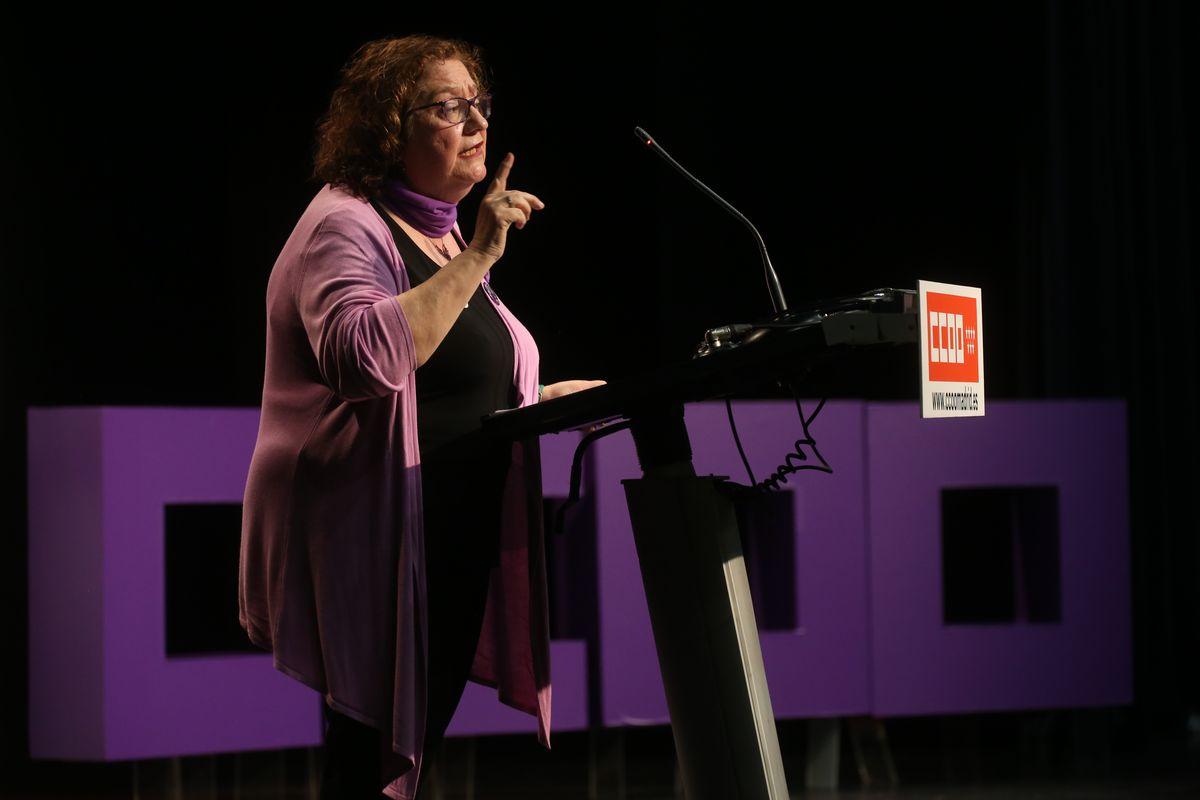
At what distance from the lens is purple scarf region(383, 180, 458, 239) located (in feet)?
5.95

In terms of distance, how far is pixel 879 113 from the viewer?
4035mm

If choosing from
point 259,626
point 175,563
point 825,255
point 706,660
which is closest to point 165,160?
point 175,563

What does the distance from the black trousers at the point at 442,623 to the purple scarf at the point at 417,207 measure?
315 mm

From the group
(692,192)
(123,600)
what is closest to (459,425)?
(123,600)

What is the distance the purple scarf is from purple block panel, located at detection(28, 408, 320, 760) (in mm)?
1463

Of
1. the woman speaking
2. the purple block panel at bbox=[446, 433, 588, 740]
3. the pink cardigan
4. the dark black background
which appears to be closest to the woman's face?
the woman speaking

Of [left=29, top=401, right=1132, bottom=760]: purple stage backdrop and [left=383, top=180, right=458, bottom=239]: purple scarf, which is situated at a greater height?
[left=383, top=180, right=458, bottom=239]: purple scarf

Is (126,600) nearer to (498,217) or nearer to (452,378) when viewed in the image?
(452,378)

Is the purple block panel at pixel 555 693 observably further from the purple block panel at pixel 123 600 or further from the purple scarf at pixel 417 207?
the purple scarf at pixel 417 207

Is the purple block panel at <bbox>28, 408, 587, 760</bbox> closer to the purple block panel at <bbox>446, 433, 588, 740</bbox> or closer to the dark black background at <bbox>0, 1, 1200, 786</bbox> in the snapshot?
the purple block panel at <bbox>446, 433, 588, 740</bbox>

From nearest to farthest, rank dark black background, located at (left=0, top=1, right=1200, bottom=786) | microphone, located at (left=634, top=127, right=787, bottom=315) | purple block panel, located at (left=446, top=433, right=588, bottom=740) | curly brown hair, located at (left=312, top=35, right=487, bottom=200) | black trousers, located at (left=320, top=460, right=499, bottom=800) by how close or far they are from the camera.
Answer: microphone, located at (left=634, top=127, right=787, bottom=315), black trousers, located at (left=320, top=460, right=499, bottom=800), curly brown hair, located at (left=312, top=35, right=487, bottom=200), purple block panel, located at (left=446, top=433, right=588, bottom=740), dark black background, located at (left=0, top=1, right=1200, bottom=786)

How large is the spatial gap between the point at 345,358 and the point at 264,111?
7.22 ft

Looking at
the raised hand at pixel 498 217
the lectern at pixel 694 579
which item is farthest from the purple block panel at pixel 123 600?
the lectern at pixel 694 579

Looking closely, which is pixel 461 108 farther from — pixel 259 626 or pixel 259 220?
pixel 259 220
